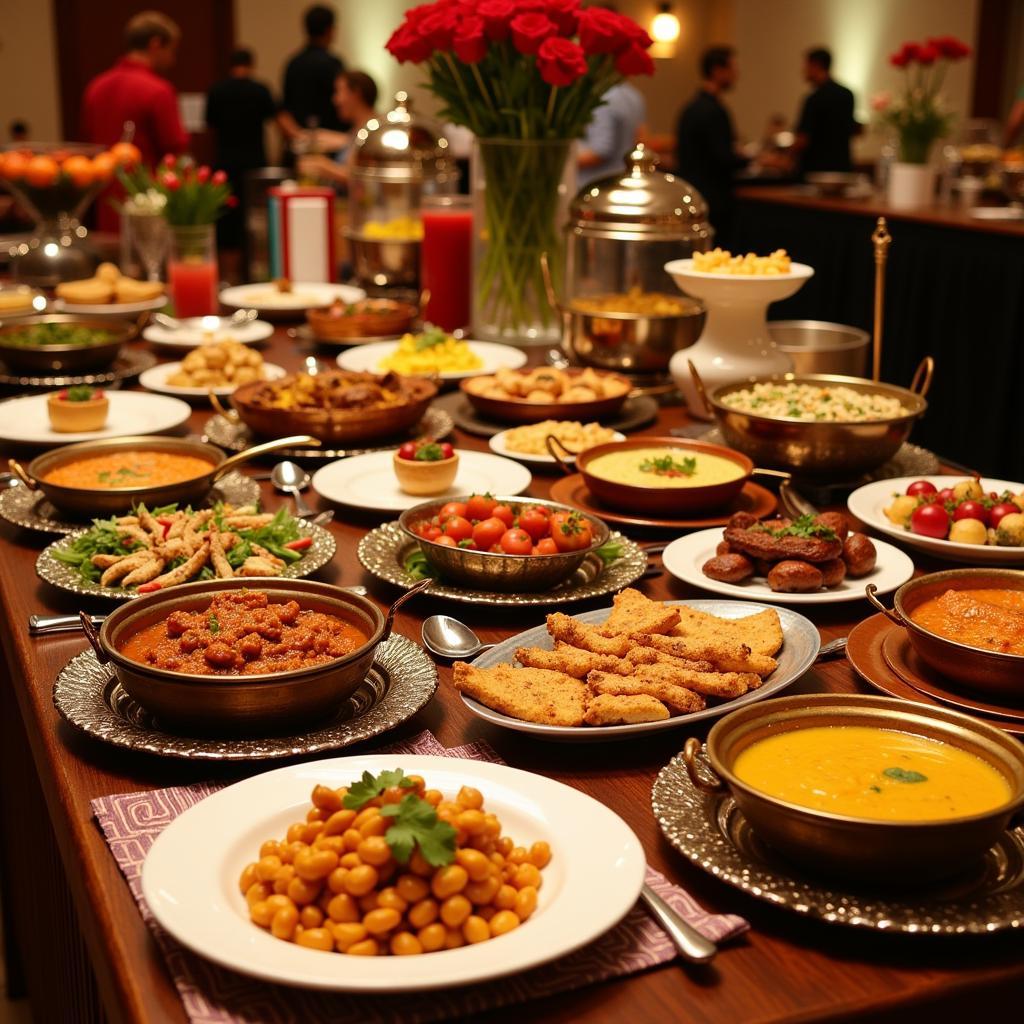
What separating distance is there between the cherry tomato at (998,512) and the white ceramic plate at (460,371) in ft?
4.12

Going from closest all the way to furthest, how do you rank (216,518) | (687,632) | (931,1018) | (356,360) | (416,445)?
(931,1018) → (687,632) → (216,518) → (416,445) → (356,360)

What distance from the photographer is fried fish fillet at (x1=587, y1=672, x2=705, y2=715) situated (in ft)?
4.21

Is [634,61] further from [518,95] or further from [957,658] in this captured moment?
[957,658]

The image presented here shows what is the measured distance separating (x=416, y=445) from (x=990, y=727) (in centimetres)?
116

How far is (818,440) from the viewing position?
2072mm

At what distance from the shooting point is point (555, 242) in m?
3.09

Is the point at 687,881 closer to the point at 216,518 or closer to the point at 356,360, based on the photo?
the point at 216,518

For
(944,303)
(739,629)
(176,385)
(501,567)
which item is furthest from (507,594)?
(944,303)

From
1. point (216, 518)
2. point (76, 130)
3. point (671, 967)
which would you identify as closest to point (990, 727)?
point (671, 967)

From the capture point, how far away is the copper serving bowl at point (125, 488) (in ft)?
6.16

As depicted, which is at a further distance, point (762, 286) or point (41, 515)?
point (762, 286)

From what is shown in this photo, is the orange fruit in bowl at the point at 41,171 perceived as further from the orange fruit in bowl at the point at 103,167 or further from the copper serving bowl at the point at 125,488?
the copper serving bowl at the point at 125,488

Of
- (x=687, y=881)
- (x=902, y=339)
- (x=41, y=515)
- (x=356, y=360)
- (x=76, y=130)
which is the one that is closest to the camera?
(x=687, y=881)

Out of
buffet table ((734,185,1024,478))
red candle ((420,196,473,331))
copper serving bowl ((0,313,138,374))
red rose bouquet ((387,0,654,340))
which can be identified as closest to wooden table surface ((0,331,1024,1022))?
copper serving bowl ((0,313,138,374))
